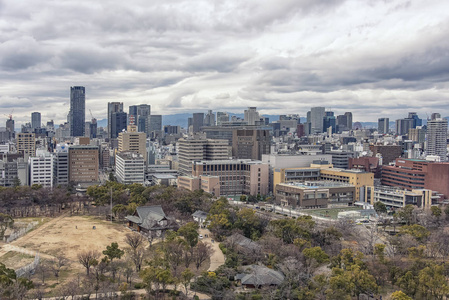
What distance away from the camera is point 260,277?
1275 inches

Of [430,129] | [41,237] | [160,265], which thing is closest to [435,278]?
[160,265]

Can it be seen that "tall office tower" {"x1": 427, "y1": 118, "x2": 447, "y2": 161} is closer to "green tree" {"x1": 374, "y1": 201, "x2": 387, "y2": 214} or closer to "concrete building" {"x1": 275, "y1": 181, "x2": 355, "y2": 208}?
"concrete building" {"x1": 275, "y1": 181, "x2": 355, "y2": 208}

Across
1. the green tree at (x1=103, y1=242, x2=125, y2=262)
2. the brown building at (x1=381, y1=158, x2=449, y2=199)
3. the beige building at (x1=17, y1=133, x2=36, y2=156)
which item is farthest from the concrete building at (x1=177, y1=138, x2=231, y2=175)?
the beige building at (x1=17, y1=133, x2=36, y2=156)

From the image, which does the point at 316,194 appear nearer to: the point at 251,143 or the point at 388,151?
the point at 251,143

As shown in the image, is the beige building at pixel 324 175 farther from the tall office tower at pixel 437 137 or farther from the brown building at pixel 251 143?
the tall office tower at pixel 437 137

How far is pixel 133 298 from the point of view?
29.2 meters

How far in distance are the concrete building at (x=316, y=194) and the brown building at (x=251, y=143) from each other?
143 ft

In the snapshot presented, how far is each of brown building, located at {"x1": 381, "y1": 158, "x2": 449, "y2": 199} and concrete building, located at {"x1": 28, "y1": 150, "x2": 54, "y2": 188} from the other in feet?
216

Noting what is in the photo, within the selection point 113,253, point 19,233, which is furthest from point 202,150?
point 113,253

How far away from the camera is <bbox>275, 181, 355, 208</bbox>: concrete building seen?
67562 millimetres

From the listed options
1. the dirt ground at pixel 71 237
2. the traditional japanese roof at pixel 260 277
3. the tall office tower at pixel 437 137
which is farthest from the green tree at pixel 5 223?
the tall office tower at pixel 437 137

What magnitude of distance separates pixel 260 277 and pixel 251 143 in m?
88.6

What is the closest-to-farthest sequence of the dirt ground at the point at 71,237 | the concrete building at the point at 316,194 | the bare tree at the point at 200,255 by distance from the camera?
the bare tree at the point at 200,255, the dirt ground at the point at 71,237, the concrete building at the point at 316,194

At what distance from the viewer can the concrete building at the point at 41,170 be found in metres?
87.2
